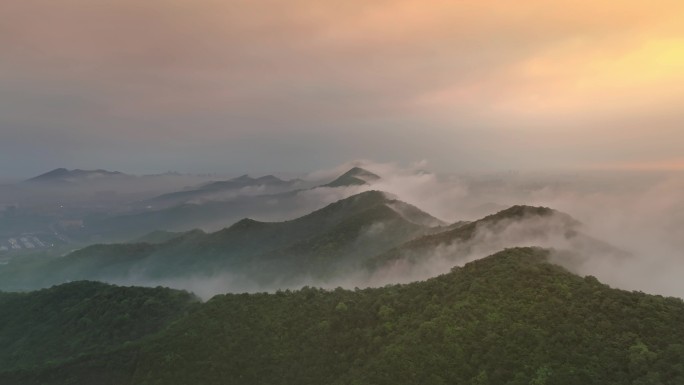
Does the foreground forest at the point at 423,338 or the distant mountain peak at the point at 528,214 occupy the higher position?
the distant mountain peak at the point at 528,214

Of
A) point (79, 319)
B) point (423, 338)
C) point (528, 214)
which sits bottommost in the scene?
point (79, 319)

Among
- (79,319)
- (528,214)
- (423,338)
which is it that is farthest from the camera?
(528,214)

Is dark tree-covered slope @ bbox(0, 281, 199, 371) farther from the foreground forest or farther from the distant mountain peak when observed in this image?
the distant mountain peak

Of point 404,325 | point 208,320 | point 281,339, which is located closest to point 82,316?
point 208,320

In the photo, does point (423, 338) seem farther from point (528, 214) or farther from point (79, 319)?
point (79, 319)

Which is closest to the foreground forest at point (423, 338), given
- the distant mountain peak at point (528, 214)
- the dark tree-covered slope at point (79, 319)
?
the dark tree-covered slope at point (79, 319)

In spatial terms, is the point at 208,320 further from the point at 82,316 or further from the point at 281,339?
the point at 82,316

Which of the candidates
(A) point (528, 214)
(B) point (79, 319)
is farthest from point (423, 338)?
(B) point (79, 319)

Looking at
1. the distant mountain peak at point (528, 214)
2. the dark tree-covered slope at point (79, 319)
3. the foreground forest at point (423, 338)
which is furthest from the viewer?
the distant mountain peak at point (528, 214)

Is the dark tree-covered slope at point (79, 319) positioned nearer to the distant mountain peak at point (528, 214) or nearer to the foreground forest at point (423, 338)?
the foreground forest at point (423, 338)
